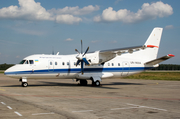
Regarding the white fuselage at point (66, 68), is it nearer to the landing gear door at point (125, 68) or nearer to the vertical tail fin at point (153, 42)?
the landing gear door at point (125, 68)

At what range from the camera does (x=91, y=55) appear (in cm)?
2444

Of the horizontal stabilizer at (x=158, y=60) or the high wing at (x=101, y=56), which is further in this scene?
the horizontal stabilizer at (x=158, y=60)

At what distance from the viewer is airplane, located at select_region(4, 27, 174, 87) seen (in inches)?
899

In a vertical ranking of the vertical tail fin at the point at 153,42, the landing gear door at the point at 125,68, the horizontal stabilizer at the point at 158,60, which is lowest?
the landing gear door at the point at 125,68

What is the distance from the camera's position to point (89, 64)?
23594 mm

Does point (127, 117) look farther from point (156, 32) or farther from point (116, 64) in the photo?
point (156, 32)

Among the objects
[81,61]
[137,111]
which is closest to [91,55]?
[81,61]

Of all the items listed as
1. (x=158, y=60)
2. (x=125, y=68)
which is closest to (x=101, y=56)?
(x=125, y=68)

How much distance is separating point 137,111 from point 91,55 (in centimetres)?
1517

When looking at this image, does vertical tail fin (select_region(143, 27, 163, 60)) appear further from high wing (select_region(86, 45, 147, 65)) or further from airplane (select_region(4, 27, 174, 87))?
high wing (select_region(86, 45, 147, 65))

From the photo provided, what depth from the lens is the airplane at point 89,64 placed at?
22828mm

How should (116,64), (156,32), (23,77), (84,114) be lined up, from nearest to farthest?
(84,114) < (23,77) < (116,64) < (156,32)

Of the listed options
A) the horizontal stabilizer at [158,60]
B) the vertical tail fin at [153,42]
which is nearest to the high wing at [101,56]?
the horizontal stabilizer at [158,60]

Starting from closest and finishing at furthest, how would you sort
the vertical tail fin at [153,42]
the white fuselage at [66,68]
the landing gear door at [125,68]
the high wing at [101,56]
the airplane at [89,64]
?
the white fuselage at [66,68], the airplane at [89,64], the high wing at [101,56], the landing gear door at [125,68], the vertical tail fin at [153,42]
